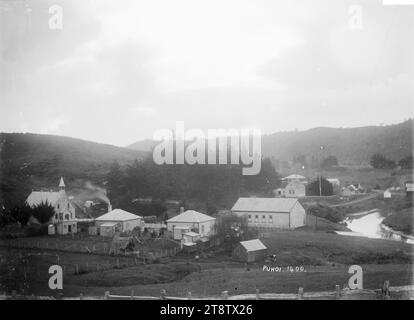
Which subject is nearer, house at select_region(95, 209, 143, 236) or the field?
the field

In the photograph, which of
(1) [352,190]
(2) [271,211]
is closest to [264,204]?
(2) [271,211]

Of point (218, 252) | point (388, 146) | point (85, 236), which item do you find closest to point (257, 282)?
point (218, 252)

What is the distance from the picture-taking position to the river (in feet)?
48.3

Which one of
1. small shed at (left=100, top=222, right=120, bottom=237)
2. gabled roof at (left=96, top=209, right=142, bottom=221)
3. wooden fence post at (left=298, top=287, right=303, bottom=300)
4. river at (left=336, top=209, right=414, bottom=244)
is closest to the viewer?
wooden fence post at (left=298, top=287, right=303, bottom=300)

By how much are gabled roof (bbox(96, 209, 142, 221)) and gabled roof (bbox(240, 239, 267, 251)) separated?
473 cm

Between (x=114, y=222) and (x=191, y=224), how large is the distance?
293cm

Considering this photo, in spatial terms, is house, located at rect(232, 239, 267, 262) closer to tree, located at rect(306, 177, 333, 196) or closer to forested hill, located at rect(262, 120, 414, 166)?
forested hill, located at rect(262, 120, 414, 166)

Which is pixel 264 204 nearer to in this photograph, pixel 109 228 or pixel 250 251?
pixel 250 251

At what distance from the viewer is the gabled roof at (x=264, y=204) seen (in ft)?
55.3

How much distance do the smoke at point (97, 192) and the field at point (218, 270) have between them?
3.16 meters

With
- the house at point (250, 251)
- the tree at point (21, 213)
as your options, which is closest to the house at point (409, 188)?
the house at point (250, 251)

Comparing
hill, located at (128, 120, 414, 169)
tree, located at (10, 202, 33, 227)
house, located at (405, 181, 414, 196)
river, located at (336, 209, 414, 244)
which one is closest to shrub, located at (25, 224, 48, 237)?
tree, located at (10, 202, 33, 227)

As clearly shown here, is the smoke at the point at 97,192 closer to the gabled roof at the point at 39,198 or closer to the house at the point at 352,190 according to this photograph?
the gabled roof at the point at 39,198
